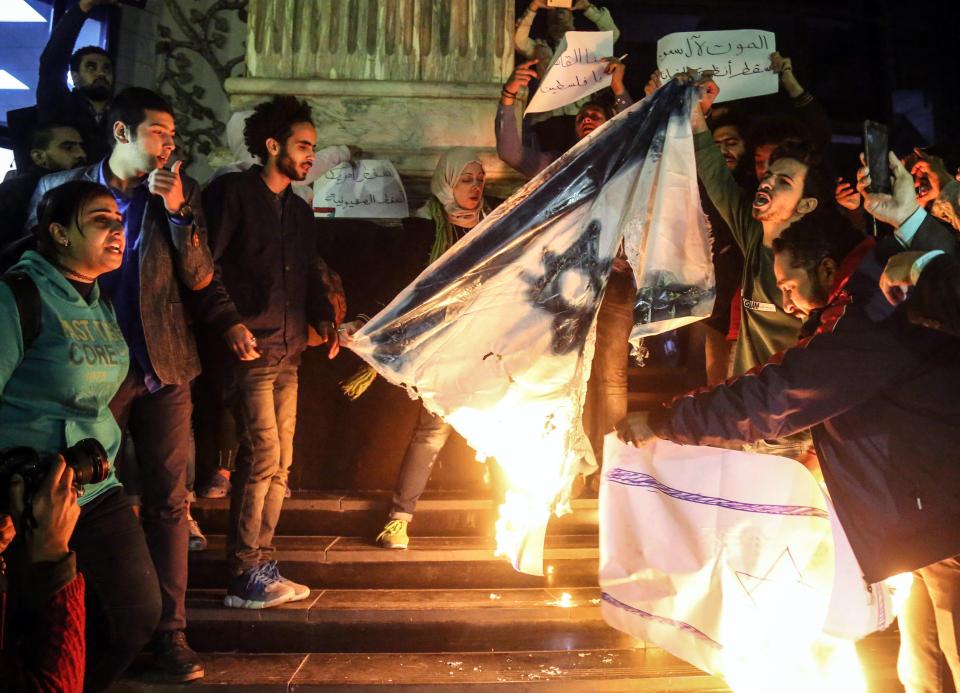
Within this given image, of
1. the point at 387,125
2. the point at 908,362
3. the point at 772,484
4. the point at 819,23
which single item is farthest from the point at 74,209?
the point at 819,23

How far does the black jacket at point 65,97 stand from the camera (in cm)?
527

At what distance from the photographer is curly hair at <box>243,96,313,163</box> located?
4.11 m

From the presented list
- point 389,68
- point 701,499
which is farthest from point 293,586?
point 389,68

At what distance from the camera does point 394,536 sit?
441 centimetres

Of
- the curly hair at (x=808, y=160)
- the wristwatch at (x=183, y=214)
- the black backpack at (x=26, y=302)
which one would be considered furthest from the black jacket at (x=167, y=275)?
the curly hair at (x=808, y=160)

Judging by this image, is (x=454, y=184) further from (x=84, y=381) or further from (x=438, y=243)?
(x=84, y=381)

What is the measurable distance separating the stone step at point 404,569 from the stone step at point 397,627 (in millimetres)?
245

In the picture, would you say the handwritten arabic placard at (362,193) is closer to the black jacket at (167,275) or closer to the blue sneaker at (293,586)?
the black jacket at (167,275)

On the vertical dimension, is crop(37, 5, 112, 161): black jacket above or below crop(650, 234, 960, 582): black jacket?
above

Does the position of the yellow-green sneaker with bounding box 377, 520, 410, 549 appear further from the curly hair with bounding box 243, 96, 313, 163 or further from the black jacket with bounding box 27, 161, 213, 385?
the curly hair with bounding box 243, 96, 313, 163

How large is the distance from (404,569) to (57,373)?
222 cm

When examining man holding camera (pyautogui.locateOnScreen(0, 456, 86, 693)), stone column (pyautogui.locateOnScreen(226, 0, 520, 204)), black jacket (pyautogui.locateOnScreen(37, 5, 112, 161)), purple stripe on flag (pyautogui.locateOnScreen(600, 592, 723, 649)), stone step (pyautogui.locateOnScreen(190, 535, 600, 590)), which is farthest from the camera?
stone column (pyautogui.locateOnScreen(226, 0, 520, 204))

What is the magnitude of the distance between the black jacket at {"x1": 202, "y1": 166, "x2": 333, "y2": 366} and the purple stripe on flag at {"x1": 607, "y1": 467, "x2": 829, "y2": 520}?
6.11ft

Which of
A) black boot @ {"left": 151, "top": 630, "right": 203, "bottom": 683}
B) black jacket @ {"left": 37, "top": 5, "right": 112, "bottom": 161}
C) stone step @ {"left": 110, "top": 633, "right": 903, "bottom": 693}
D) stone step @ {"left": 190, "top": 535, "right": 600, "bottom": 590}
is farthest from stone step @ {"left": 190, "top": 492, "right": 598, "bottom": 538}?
black jacket @ {"left": 37, "top": 5, "right": 112, "bottom": 161}
